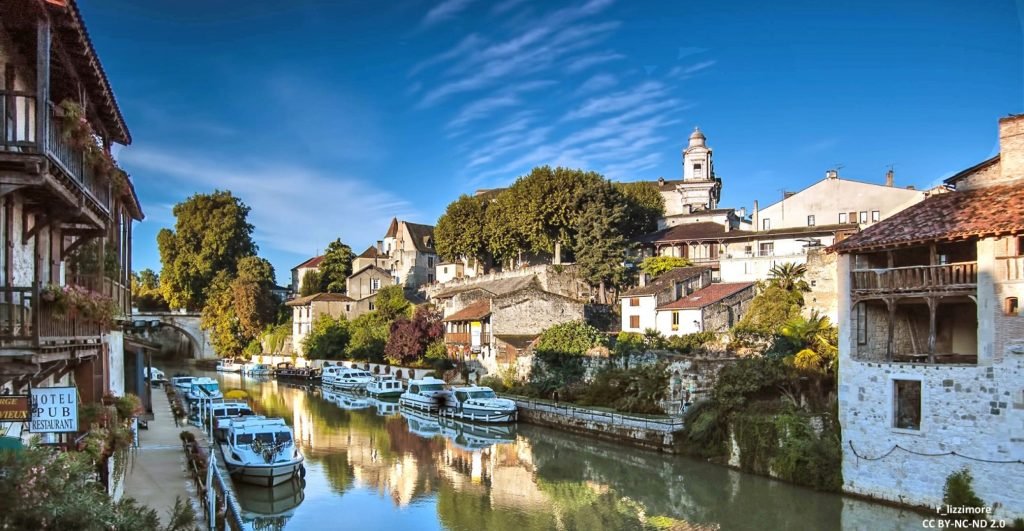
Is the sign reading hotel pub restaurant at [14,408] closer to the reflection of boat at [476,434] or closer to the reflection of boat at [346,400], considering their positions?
the reflection of boat at [476,434]

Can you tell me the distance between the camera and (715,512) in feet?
65.8

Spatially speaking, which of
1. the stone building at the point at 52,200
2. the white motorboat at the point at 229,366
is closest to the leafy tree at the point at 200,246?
the white motorboat at the point at 229,366

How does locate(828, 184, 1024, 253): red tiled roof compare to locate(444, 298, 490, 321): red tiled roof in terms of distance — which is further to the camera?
locate(444, 298, 490, 321): red tiled roof

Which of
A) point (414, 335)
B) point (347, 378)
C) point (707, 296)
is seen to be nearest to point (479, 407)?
point (707, 296)

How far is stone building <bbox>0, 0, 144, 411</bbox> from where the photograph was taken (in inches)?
346

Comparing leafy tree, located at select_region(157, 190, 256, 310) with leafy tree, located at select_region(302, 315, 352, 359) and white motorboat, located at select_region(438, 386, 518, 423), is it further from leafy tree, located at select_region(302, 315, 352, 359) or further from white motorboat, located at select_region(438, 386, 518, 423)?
white motorboat, located at select_region(438, 386, 518, 423)

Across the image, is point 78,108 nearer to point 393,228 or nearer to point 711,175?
point 711,175

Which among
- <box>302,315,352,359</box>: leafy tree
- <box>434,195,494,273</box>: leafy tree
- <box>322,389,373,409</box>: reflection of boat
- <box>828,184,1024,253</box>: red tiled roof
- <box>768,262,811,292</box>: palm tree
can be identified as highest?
<box>434,195,494,273</box>: leafy tree

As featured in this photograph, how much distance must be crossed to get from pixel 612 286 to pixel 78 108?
44.7m

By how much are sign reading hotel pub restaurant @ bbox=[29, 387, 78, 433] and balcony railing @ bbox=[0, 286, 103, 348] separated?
644 mm

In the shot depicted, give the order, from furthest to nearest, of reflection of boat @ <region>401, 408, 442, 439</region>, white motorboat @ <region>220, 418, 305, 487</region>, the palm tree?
the palm tree
reflection of boat @ <region>401, 408, 442, 439</region>
white motorboat @ <region>220, 418, 305, 487</region>

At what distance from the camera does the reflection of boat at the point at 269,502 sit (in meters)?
19.6

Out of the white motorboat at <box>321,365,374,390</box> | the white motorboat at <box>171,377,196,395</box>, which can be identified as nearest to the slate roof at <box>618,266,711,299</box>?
the white motorboat at <box>321,365,374,390</box>

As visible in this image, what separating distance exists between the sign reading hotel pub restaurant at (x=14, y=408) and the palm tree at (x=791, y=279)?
33905 mm
